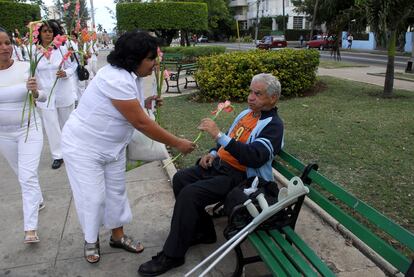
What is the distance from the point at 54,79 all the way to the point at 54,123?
1.83 ft

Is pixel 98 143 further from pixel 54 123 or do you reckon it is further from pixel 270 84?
pixel 54 123

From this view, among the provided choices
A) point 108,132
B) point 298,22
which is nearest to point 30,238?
point 108,132

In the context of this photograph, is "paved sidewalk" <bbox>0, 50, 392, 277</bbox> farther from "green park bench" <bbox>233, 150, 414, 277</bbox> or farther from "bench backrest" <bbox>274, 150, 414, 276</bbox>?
"bench backrest" <bbox>274, 150, 414, 276</bbox>

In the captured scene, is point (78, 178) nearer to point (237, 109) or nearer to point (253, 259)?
point (253, 259)

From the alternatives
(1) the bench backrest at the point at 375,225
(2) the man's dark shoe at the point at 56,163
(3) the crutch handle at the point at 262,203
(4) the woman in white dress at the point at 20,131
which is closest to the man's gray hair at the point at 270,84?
(1) the bench backrest at the point at 375,225

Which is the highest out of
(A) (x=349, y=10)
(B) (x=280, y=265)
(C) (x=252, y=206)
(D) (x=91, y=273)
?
(A) (x=349, y=10)

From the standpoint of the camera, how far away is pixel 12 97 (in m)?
3.42

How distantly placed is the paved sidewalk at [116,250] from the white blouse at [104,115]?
900 mm

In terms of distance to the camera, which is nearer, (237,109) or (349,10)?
(237,109)

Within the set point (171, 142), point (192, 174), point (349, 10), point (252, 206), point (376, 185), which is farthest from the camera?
point (349, 10)

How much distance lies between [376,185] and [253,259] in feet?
6.72

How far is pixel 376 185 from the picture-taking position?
423cm

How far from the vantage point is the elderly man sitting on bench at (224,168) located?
2859 mm

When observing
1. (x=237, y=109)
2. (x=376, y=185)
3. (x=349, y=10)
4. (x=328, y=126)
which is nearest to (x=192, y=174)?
(x=376, y=185)
